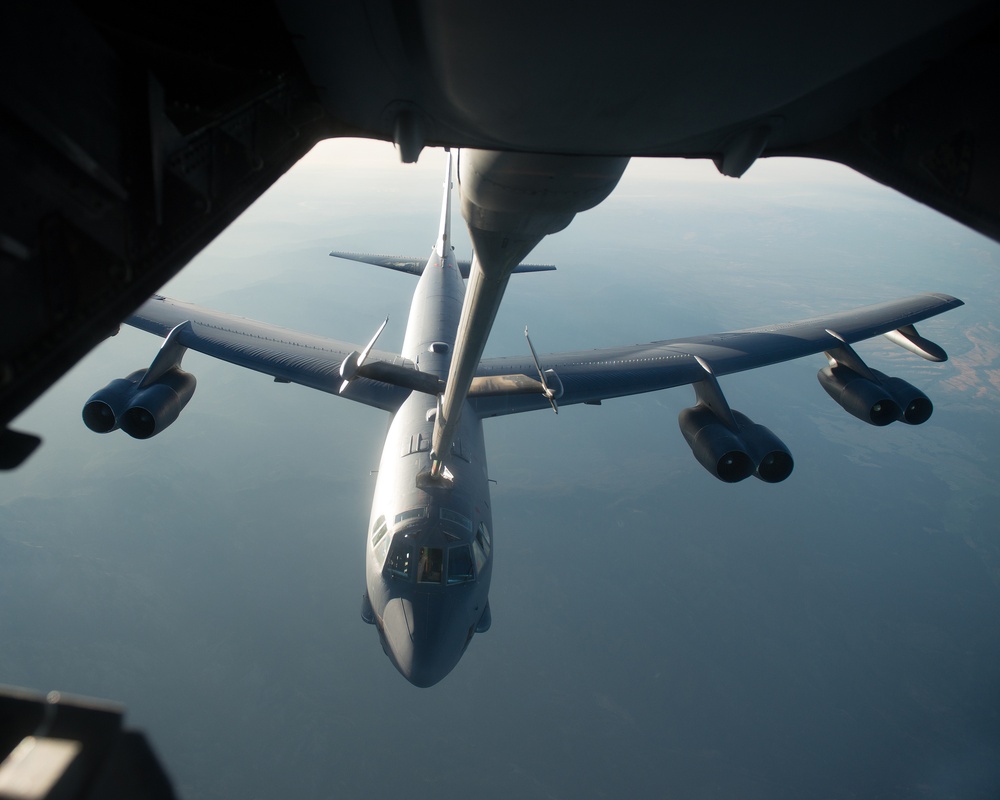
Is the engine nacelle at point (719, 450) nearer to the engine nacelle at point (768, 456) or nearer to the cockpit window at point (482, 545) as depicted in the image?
the engine nacelle at point (768, 456)

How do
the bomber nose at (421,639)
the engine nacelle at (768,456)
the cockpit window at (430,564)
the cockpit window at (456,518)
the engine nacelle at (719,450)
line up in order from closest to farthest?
1. the bomber nose at (421,639)
2. the cockpit window at (430,564)
3. the cockpit window at (456,518)
4. the engine nacelle at (768,456)
5. the engine nacelle at (719,450)

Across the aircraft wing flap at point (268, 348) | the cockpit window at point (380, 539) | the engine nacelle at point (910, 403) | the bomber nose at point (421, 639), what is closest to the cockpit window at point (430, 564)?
Answer: the bomber nose at point (421, 639)

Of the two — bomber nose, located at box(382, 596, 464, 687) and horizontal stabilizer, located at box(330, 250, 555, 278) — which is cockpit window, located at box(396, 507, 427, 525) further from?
horizontal stabilizer, located at box(330, 250, 555, 278)

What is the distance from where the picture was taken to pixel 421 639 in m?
12.7

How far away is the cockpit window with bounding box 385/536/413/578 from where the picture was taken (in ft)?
42.6

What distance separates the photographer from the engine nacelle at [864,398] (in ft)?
54.9

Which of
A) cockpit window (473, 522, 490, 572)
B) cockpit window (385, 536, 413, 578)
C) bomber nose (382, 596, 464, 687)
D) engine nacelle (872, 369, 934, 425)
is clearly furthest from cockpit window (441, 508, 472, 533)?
engine nacelle (872, 369, 934, 425)

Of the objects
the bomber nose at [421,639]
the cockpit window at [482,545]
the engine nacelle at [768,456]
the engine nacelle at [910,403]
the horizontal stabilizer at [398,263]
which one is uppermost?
the horizontal stabilizer at [398,263]

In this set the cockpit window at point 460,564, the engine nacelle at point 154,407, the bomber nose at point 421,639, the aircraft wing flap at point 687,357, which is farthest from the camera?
the aircraft wing flap at point 687,357

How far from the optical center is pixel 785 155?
5160mm

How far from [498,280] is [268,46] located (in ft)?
14.2

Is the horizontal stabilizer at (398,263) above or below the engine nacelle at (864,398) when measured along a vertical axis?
above

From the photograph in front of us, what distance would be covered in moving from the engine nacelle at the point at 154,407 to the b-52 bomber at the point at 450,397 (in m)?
0.05

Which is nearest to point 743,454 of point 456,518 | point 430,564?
point 456,518
